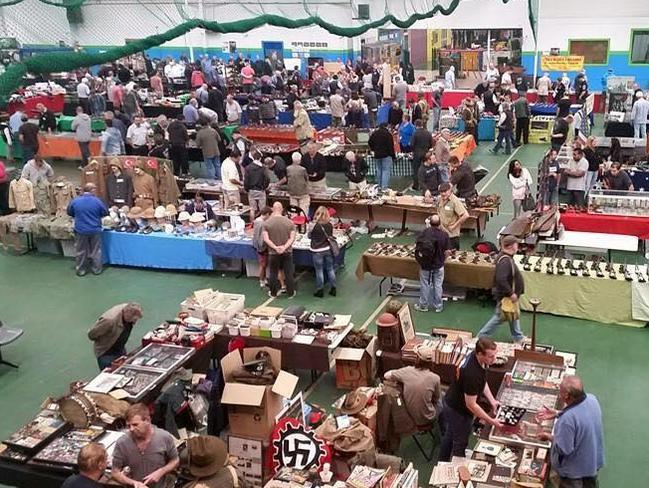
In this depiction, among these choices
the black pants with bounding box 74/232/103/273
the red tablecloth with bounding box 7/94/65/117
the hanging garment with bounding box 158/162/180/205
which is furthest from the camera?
the red tablecloth with bounding box 7/94/65/117

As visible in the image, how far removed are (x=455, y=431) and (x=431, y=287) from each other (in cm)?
387

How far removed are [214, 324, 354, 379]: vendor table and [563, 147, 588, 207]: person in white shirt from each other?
602 centimetres

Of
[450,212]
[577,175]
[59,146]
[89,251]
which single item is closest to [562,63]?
[577,175]

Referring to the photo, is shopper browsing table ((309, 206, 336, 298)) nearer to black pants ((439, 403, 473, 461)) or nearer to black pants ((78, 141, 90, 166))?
black pants ((439, 403, 473, 461))

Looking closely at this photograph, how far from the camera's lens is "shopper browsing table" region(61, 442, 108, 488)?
526 cm

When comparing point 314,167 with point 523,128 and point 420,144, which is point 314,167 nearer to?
point 420,144

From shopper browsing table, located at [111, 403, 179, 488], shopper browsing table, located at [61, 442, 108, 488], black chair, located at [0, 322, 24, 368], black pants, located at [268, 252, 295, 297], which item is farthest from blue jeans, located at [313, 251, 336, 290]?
shopper browsing table, located at [61, 442, 108, 488]

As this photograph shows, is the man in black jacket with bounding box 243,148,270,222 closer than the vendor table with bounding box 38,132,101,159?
Yes

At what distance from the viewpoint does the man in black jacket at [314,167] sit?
1328 centimetres

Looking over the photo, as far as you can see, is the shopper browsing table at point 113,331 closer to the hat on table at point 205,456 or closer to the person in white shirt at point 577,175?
the hat on table at point 205,456

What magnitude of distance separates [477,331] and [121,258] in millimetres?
6107

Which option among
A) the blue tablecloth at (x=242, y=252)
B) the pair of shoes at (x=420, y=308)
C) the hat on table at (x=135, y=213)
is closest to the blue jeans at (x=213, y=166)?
the hat on table at (x=135, y=213)

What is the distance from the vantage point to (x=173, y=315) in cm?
1048

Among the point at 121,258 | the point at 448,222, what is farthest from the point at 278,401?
the point at 121,258
